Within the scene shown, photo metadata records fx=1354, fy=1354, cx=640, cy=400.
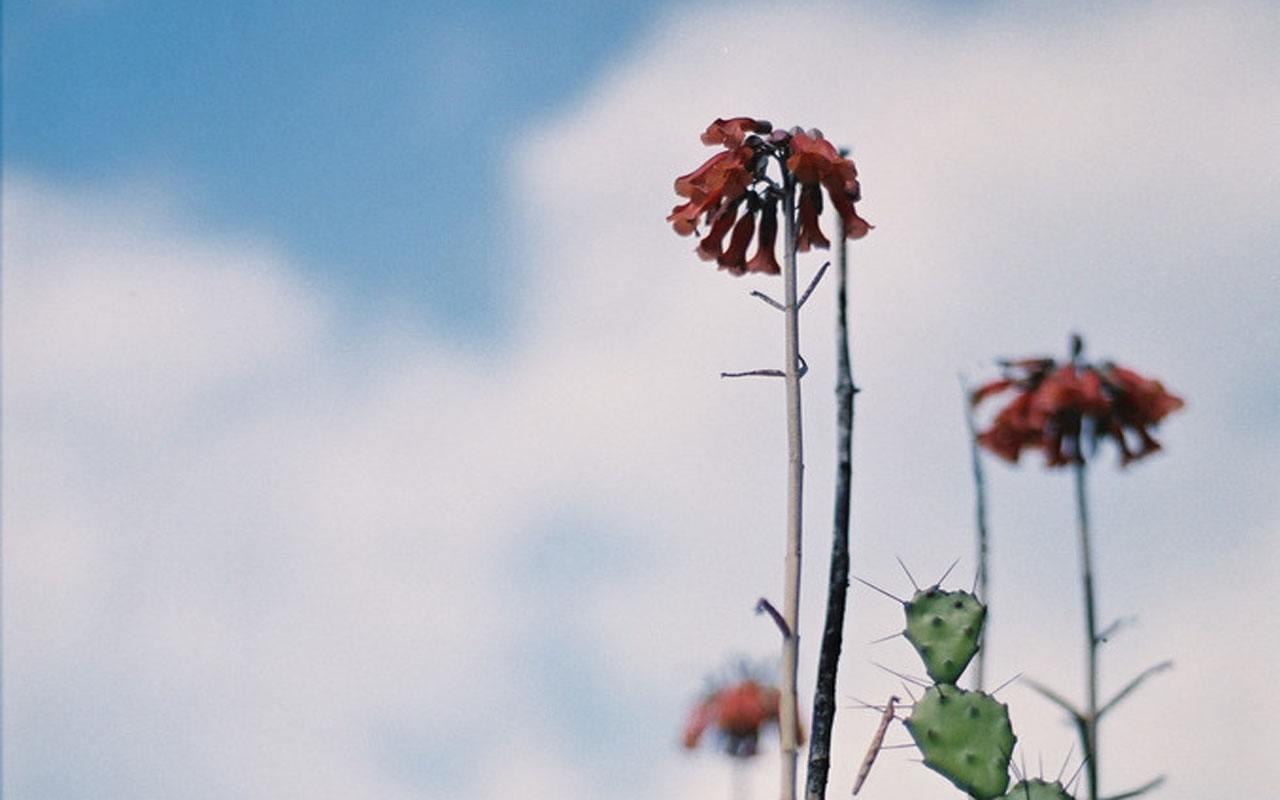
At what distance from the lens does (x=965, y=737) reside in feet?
7.98

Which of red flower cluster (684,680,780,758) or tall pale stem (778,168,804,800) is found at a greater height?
tall pale stem (778,168,804,800)

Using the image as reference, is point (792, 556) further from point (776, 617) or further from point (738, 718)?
point (738, 718)

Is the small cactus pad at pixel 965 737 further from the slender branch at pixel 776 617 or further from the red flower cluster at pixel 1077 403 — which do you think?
the red flower cluster at pixel 1077 403

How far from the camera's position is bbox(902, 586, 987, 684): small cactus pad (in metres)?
2.42

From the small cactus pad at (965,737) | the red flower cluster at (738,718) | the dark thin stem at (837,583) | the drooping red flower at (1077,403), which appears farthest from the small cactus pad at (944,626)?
the red flower cluster at (738,718)

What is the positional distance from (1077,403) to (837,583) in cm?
396

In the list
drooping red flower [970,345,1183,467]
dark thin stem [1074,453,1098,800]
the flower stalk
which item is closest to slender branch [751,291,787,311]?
the flower stalk

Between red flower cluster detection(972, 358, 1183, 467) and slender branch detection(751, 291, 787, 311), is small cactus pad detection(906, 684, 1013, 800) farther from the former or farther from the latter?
red flower cluster detection(972, 358, 1183, 467)

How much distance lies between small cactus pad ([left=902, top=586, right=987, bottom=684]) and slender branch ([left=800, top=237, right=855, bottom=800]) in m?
0.49

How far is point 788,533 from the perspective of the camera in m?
1.64

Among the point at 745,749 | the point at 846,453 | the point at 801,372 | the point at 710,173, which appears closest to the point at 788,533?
the point at 801,372

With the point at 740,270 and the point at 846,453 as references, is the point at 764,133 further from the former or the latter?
the point at 846,453

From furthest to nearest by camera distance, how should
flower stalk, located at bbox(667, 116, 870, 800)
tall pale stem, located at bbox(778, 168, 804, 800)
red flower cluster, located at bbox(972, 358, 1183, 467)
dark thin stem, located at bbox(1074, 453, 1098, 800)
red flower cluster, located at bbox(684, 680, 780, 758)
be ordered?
red flower cluster, located at bbox(684, 680, 780, 758) < red flower cluster, located at bbox(972, 358, 1183, 467) < dark thin stem, located at bbox(1074, 453, 1098, 800) < flower stalk, located at bbox(667, 116, 870, 800) < tall pale stem, located at bbox(778, 168, 804, 800)

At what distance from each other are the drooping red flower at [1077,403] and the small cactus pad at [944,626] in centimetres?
329
